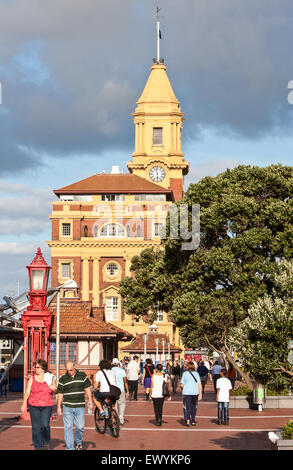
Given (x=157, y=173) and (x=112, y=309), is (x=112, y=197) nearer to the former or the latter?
(x=157, y=173)

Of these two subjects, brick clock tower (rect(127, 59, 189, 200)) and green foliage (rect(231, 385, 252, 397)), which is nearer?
green foliage (rect(231, 385, 252, 397))

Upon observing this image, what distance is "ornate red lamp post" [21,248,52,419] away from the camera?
77.4 ft

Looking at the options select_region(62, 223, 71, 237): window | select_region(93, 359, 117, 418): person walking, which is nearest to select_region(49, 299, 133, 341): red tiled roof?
select_region(93, 359, 117, 418): person walking

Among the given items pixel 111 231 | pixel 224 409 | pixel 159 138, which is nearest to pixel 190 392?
pixel 224 409

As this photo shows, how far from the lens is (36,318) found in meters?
23.7

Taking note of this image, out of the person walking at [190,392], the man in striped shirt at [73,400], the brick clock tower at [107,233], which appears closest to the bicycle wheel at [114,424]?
the man in striped shirt at [73,400]

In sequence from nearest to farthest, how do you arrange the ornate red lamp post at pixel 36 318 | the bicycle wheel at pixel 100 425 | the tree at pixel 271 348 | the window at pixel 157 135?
the tree at pixel 271 348, the bicycle wheel at pixel 100 425, the ornate red lamp post at pixel 36 318, the window at pixel 157 135

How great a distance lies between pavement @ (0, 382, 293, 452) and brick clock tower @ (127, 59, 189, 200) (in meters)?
76.9

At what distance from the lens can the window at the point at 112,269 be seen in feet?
306

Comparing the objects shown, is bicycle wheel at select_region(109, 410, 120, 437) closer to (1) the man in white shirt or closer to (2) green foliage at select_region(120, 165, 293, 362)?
(1) the man in white shirt

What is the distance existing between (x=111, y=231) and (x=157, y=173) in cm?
1328

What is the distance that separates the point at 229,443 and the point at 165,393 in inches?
193

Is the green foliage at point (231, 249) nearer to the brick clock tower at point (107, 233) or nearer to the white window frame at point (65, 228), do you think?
the brick clock tower at point (107, 233)

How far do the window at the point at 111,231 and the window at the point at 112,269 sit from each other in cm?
321
